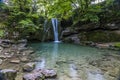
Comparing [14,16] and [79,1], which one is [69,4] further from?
[14,16]

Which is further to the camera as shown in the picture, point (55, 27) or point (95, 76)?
point (55, 27)

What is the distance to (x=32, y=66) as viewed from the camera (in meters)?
6.72

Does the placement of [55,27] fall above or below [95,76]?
above

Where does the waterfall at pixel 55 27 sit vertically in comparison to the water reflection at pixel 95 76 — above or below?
above

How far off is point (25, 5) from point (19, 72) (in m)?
11.8

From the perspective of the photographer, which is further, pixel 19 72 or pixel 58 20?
pixel 58 20

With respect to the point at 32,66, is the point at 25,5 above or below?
above

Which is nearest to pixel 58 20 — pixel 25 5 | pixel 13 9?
pixel 25 5

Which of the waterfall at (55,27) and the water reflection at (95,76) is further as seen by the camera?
the waterfall at (55,27)

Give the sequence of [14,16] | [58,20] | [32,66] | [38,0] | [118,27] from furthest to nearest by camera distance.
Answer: [58,20], [38,0], [118,27], [14,16], [32,66]

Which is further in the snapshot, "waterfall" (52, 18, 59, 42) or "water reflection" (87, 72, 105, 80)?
"waterfall" (52, 18, 59, 42)

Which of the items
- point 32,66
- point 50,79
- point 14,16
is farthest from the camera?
point 14,16

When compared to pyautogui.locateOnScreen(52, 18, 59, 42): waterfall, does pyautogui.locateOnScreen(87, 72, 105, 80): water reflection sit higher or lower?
lower

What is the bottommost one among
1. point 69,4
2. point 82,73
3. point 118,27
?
point 82,73
